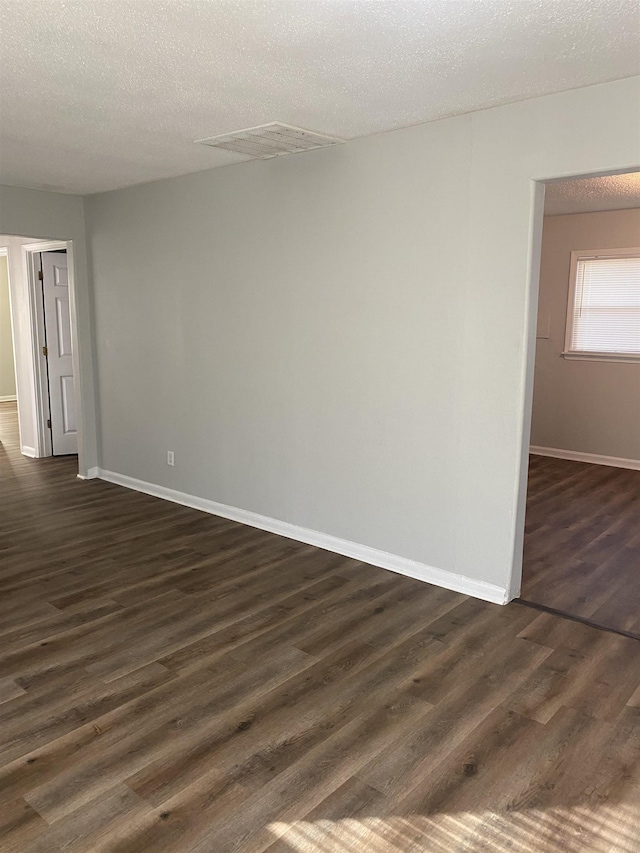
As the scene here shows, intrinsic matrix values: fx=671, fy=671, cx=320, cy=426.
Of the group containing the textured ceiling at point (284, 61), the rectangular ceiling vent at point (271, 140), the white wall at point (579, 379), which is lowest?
the white wall at point (579, 379)

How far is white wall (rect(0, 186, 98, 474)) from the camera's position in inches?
208

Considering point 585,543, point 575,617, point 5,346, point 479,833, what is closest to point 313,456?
point 575,617

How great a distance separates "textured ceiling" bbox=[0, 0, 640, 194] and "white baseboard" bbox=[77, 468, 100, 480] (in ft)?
9.97

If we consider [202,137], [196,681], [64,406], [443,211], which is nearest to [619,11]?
[443,211]

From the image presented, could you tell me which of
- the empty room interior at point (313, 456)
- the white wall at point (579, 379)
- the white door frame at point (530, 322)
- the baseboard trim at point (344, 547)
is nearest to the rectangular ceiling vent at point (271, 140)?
the empty room interior at point (313, 456)

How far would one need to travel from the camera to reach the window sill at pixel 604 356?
6438mm

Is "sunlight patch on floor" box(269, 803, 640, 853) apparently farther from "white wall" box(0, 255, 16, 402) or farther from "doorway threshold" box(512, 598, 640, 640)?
"white wall" box(0, 255, 16, 402)

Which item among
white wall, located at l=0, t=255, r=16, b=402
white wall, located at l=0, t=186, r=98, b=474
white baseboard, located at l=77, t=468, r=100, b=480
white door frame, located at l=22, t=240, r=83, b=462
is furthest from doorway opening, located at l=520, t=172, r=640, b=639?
white wall, located at l=0, t=255, r=16, b=402

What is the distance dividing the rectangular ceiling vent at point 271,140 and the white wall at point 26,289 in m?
2.16

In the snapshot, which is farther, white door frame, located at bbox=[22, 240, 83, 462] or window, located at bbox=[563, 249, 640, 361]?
window, located at bbox=[563, 249, 640, 361]

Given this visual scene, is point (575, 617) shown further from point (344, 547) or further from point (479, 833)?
point (479, 833)

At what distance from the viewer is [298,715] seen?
2.55 metres

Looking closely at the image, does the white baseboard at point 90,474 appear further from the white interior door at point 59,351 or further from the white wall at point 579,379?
the white wall at point 579,379

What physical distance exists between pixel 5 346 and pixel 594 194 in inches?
341
